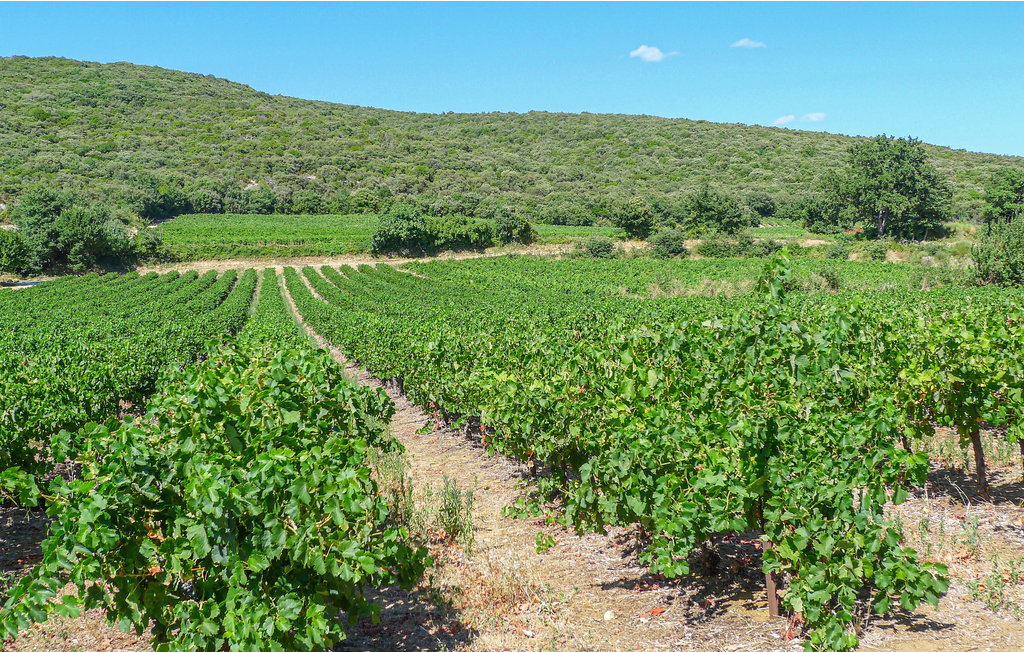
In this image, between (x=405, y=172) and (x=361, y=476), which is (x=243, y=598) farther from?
(x=405, y=172)

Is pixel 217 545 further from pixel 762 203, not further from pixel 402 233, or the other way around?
pixel 762 203

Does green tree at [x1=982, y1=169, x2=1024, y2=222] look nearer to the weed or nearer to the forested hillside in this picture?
the forested hillside

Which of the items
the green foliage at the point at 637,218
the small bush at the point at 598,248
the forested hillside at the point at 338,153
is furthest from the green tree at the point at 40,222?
the green foliage at the point at 637,218

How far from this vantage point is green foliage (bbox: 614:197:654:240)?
6694cm

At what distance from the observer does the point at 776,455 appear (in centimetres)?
497

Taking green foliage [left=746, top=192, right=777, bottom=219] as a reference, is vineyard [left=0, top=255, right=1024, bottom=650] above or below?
below

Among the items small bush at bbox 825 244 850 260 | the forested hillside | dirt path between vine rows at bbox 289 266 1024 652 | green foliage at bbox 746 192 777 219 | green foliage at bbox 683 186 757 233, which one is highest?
the forested hillside

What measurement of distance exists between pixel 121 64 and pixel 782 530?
733 ft

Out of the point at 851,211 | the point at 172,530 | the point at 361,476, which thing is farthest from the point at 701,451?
the point at 851,211

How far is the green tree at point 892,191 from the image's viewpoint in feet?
197

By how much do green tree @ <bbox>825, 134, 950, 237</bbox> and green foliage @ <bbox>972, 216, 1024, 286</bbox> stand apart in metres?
32.3

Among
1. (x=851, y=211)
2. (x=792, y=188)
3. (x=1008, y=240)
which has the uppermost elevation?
(x=792, y=188)

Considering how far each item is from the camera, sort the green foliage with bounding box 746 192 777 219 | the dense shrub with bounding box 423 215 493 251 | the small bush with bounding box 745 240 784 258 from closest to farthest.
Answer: the small bush with bounding box 745 240 784 258, the dense shrub with bounding box 423 215 493 251, the green foliage with bounding box 746 192 777 219

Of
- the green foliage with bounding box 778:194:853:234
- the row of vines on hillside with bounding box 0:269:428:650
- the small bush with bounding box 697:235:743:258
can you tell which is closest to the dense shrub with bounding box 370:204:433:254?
the small bush with bounding box 697:235:743:258
